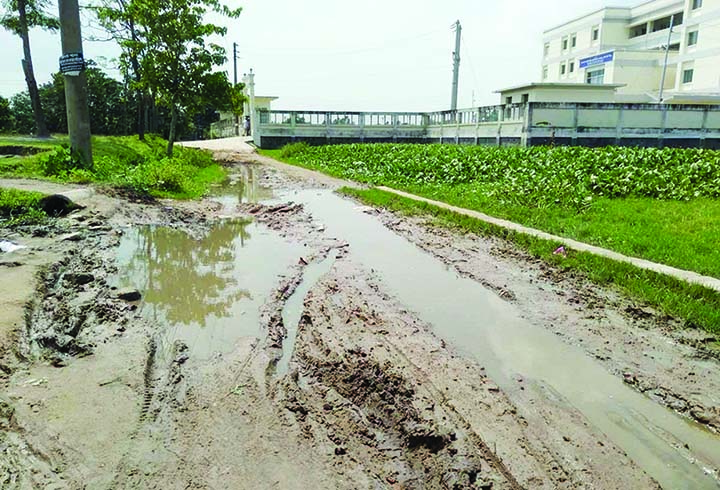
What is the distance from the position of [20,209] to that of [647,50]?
58102 mm

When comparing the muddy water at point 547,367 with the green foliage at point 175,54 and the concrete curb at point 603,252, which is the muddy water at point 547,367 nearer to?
the concrete curb at point 603,252

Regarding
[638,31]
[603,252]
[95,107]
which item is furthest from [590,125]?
[638,31]

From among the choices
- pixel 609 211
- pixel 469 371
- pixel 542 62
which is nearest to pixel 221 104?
pixel 609 211

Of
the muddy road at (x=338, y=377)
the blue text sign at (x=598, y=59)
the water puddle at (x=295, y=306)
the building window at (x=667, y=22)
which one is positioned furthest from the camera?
A: the building window at (x=667, y=22)

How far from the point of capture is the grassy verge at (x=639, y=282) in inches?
188

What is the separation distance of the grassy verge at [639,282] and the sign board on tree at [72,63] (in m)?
10.6

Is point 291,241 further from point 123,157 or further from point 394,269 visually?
point 123,157

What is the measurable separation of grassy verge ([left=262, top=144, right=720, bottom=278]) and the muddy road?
Answer: 1.77 meters

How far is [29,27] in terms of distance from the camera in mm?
25766

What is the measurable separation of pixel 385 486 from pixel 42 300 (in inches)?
158

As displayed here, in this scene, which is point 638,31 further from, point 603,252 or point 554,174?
point 603,252

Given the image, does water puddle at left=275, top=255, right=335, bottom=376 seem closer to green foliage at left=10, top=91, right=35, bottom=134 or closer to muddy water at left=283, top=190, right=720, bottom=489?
muddy water at left=283, top=190, right=720, bottom=489

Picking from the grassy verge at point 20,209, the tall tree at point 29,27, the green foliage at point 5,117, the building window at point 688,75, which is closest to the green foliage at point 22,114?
the green foliage at point 5,117

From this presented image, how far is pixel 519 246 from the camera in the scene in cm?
761
